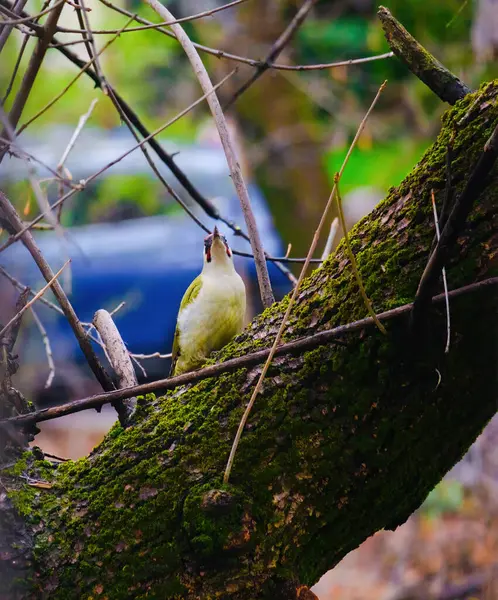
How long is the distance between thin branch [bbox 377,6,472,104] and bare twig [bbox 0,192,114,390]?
1002mm

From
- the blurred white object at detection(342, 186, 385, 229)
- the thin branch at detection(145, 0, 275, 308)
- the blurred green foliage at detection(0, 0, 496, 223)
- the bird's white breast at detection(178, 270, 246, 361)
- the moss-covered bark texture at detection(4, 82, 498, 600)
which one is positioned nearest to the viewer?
the moss-covered bark texture at detection(4, 82, 498, 600)

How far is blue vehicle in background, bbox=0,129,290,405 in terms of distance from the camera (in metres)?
5.80

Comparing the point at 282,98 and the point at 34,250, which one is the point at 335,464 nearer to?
the point at 34,250

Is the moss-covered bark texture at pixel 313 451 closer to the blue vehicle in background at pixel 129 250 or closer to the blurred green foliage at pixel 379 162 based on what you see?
the blue vehicle in background at pixel 129 250

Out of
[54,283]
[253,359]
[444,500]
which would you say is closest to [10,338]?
[54,283]

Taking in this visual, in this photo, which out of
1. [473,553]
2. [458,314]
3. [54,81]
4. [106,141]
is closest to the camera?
[458,314]

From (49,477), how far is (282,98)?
20.7ft

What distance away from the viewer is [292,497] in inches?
65.7

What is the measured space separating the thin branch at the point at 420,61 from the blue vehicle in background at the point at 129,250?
11.7 feet

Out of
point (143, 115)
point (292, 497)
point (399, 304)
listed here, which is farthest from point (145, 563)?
point (143, 115)

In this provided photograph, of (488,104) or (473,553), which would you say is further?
(473,553)

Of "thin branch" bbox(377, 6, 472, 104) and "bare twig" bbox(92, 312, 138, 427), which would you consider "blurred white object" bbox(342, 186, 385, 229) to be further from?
"thin branch" bbox(377, 6, 472, 104)

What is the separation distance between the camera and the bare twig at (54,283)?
74.9 inches

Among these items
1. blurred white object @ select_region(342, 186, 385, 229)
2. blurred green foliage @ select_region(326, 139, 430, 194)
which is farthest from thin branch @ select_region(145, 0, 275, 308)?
blurred white object @ select_region(342, 186, 385, 229)
